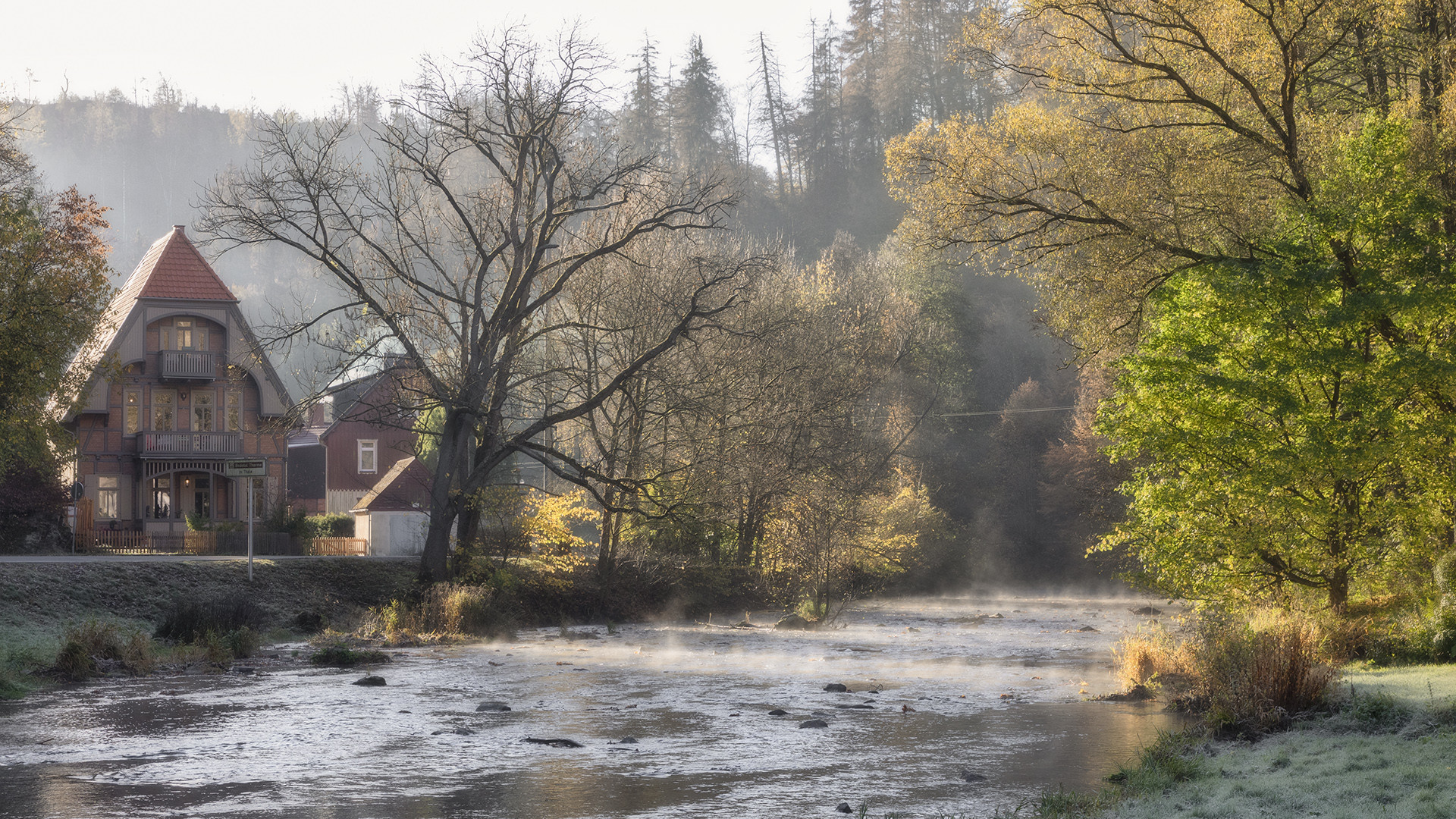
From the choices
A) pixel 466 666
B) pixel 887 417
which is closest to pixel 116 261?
pixel 887 417

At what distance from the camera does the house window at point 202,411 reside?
4672 centimetres

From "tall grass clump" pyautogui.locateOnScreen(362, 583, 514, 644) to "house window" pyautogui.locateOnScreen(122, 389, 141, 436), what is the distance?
23.7m

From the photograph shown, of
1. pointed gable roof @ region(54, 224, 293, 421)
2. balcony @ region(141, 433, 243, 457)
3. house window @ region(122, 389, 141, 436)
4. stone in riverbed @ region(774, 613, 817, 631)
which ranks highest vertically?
pointed gable roof @ region(54, 224, 293, 421)

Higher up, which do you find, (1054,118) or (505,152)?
(505,152)

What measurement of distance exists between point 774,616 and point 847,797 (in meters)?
26.9

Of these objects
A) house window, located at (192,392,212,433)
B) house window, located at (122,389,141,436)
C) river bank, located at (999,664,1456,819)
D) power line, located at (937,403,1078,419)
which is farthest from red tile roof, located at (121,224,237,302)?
river bank, located at (999,664,1456,819)

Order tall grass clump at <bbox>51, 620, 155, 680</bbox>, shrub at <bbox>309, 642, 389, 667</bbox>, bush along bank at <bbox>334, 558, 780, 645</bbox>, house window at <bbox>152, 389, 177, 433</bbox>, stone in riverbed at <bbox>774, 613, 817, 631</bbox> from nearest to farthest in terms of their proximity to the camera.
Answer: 1. tall grass clump at <bbox>51, 620, 155, 680</bbox>
2. shrub at <bbox>309, 642, 389, 667</bbox>
3. bush along bank at <bbox>334, 558, 780, 645</bbox>
4. stone in riverbed at <bbox>774, 613, 817, 631</bbox>
5. house window at <bbox>152, 389, 177, 433</bbox>

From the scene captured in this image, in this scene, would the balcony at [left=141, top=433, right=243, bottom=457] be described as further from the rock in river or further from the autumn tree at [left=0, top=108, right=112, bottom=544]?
the rock in river

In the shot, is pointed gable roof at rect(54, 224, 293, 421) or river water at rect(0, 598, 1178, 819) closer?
river water at rect(0, 598, 1178, 819)

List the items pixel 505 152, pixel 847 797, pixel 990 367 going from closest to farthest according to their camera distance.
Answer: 1. pixel 847 797
2. pixel 505 152
3. pixel 990 367

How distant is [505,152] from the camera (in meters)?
29.9

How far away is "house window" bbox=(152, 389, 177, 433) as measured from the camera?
4584 centimetres

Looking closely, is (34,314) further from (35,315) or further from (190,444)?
(190,444)

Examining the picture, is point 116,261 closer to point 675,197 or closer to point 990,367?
point 990,367
